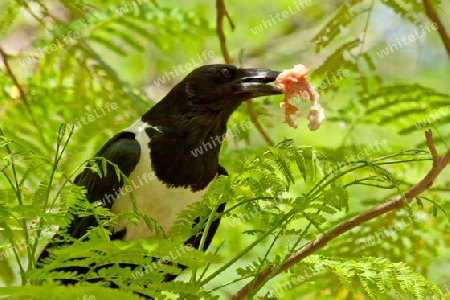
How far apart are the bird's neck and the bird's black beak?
0.22 m

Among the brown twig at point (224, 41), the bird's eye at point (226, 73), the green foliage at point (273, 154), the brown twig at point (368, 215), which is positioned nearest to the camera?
the brown twig at point (368, 215)

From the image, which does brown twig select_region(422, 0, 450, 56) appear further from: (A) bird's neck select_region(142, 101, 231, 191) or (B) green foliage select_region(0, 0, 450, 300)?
(A) bird's neck select_region(142, 101, 231, 191)

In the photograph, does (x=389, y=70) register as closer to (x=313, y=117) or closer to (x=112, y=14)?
(x=112, y=14)

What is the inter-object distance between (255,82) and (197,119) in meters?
0.38

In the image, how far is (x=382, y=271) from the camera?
2.31m

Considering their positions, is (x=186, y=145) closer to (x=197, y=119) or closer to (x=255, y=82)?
(x=197, y=119)

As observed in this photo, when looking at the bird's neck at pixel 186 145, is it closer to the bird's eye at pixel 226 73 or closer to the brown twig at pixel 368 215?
the bird's eye at pixel 226 73

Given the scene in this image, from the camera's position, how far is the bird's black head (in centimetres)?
Answer: 355

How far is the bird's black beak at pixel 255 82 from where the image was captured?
3.34 m

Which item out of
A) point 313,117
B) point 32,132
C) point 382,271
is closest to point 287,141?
point 313,117

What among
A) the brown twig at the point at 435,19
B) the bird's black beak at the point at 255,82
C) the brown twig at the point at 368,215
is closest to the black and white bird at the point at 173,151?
the bird's black beak at the point at 255,82

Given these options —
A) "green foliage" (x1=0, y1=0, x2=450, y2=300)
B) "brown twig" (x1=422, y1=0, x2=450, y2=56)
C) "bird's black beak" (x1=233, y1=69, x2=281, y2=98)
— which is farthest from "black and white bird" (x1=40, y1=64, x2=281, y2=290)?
→ "brown twig" (x1=422, y1=0, x2=450, y2=56)

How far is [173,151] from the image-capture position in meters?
3.59

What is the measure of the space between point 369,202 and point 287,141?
5.10 ft
